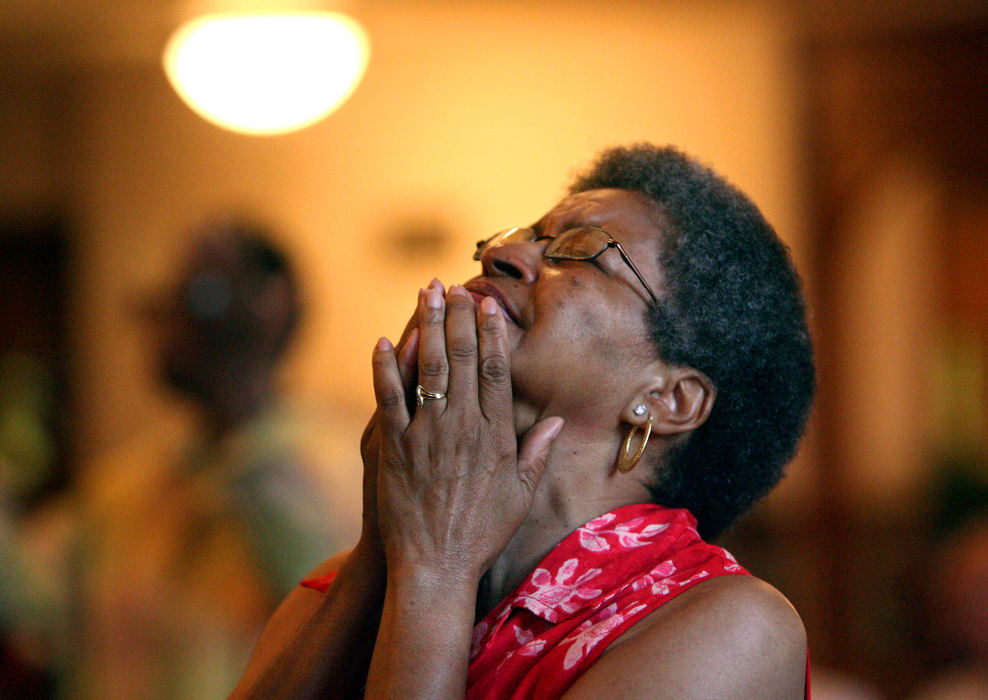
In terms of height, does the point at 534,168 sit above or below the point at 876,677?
above

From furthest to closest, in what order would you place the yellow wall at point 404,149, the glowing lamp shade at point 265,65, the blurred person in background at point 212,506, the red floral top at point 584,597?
1. the yellow wall at point 404,149
2. the glowing lamp shade at point 265,65
3. the blurred person in background at point 212,506
4. the red floral top at point 584,597

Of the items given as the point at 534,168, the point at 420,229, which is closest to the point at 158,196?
the point at 420,229

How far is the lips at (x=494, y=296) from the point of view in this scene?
1366mm

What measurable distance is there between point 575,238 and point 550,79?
3.65 m

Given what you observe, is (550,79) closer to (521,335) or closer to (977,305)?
(977,305)

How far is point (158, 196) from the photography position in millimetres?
4902

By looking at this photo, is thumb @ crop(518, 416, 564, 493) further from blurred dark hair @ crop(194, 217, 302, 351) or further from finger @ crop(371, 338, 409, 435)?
blurred dark hair @ crop(194, 217, 302, 351)

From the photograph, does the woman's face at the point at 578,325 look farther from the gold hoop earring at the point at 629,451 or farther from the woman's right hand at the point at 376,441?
the woman's right hand at the point at 376,441

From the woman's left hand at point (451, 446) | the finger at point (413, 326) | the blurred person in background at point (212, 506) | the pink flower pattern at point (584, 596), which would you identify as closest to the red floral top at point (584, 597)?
the pink flower pattern at point (584, 596)

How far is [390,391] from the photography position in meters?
1.23

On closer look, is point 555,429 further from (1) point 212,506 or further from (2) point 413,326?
(1) point 212,506

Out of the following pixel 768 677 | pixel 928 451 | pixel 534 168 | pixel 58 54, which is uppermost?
pixel 58 54


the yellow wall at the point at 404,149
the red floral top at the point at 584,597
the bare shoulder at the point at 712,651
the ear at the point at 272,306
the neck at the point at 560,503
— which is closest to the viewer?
the bare shoulder at the point at 712,651

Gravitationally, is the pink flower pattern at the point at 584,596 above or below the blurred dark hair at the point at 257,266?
below
